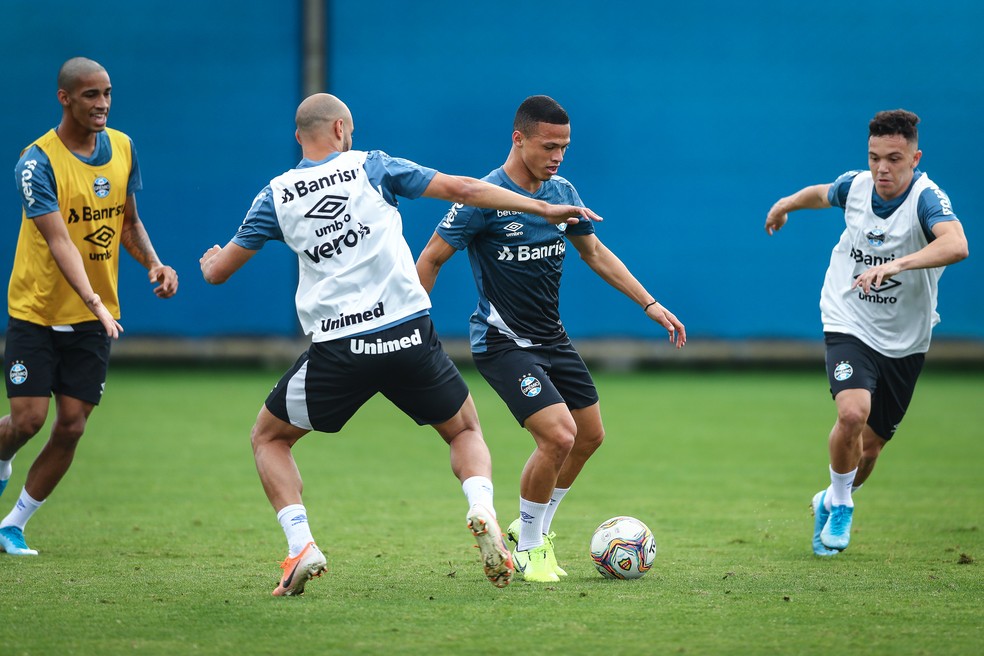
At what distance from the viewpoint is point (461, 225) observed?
20.1 ft

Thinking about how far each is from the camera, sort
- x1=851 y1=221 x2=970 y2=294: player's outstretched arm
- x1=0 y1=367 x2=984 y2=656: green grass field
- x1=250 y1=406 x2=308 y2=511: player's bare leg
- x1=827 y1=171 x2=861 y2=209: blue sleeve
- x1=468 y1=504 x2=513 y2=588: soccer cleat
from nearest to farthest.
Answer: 1. x1=0 y1=367 x2=984 y2=656: green grass field
2. x1=468 y1=504 x2=513 y2=588: soccer cleat
3. x1=250 y1=406 x2=308 y2=511: player's bare leg
4. x1=851 y1=221 x2=970 y2=294: player's outstretched arm
5. x1=827 y1=171 x2=861 y2=209: blue sleeve

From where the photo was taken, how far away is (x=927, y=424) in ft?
41.6

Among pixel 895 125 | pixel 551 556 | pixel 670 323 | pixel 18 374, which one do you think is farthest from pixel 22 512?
pixel 895 125

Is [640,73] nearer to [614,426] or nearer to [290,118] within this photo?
[290,118]

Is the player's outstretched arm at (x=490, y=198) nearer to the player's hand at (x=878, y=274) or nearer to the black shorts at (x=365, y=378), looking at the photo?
the black shorts at (x=365, y=378)

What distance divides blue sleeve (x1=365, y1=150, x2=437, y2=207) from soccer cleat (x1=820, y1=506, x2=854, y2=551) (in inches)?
119

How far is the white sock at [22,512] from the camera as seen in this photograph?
260 inches

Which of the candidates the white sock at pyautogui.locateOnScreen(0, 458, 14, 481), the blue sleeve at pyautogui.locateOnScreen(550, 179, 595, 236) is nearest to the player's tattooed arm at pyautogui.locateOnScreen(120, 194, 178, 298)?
the white sock at pyautogui.locateOnScreen(0, 458, 14, 481)

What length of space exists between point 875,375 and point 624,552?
6.65ft

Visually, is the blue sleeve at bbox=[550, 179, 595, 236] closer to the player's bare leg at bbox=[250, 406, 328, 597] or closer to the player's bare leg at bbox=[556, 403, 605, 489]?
the player's bare leg at bbox=[556, 403, 605, 489]

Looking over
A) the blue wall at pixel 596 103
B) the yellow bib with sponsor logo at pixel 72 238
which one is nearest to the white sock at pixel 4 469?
the yellow bib with sponsor logo at pixel 72 238

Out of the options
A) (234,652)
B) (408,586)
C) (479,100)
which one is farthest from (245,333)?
(234,652)

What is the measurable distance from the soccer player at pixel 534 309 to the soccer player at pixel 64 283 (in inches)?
66.7

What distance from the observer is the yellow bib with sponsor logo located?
6.51 meters
